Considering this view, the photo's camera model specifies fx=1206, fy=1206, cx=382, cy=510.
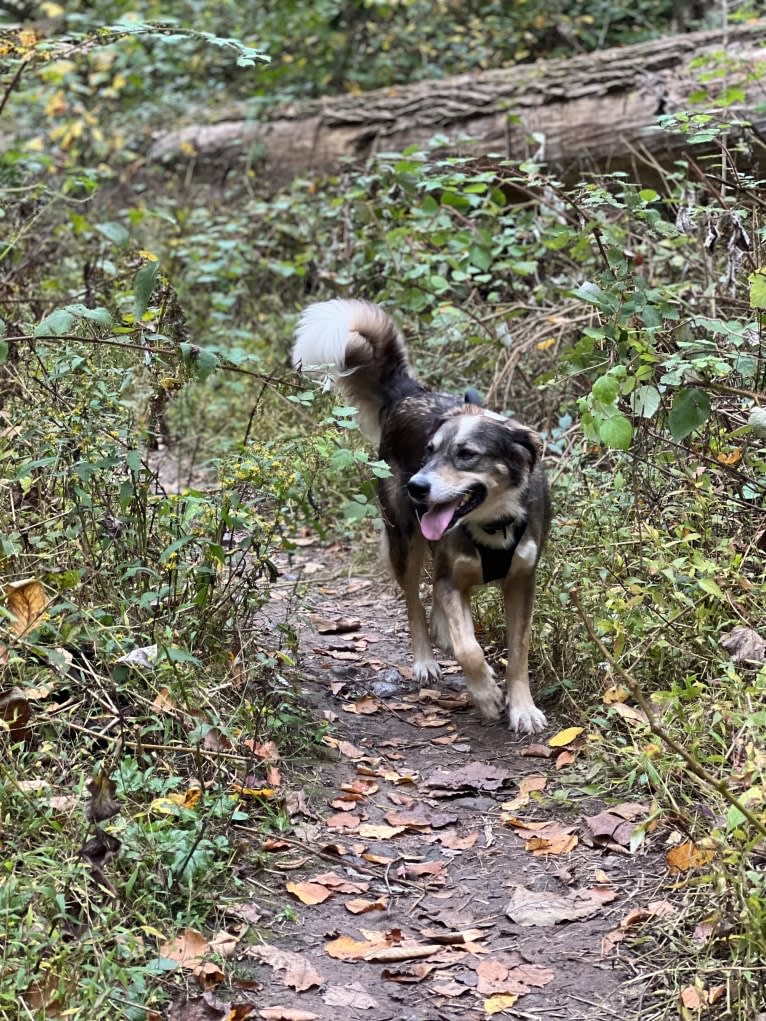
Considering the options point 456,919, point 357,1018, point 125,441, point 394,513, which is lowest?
point 394,513

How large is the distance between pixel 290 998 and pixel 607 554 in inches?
97.4

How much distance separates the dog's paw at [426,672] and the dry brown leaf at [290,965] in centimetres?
231

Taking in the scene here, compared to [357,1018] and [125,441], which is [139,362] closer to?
[125,441]

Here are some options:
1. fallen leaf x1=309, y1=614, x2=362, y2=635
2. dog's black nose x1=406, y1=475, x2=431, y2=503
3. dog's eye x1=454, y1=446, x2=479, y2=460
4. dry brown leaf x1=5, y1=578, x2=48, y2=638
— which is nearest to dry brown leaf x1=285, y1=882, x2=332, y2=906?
dry brown leaf x1=5, y1=578, x2=48, y2=638

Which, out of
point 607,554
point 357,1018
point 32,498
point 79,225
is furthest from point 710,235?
point 79,225

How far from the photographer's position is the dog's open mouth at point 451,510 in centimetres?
500

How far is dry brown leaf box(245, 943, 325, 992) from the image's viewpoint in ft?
10.6

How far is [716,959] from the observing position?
309 centimetres

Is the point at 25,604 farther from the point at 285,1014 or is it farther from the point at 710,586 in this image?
the point at 710,586

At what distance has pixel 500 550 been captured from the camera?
16.6ft

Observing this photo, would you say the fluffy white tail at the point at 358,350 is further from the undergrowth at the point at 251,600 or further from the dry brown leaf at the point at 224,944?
the dry brown leaf at the point at 224,944

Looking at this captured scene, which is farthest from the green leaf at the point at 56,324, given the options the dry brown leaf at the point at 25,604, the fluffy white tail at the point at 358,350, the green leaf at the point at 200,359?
the fluffy white tail at the point at 358,350

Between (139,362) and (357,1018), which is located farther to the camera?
(139,362)

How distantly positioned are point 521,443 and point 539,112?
16.3 ft
